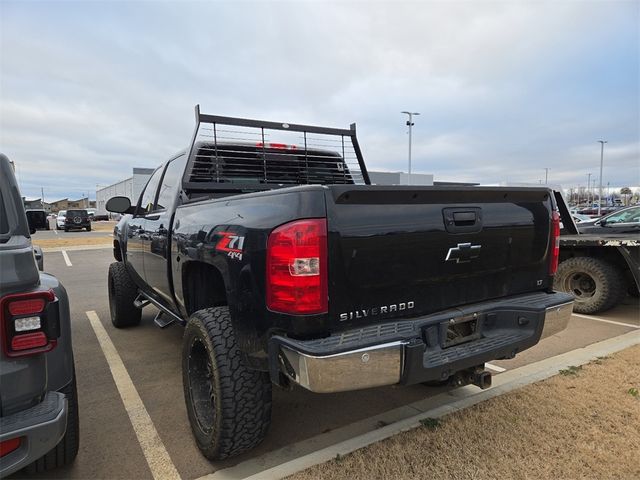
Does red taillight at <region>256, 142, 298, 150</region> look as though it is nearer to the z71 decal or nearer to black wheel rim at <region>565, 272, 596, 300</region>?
the z71 decal

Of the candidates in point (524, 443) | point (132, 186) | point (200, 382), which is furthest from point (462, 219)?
point (132, 186)

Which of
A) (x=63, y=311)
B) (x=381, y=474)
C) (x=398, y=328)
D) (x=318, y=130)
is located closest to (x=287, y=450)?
(x=381, y=474)

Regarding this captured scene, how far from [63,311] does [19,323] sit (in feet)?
1.39

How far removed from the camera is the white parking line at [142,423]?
2.53m

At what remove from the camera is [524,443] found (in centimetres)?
270

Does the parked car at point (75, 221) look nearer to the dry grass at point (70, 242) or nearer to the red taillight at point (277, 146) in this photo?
the dry grass at point (70, 242)

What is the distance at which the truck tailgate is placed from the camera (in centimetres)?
212

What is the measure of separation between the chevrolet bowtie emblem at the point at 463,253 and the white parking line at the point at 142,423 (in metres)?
2.00

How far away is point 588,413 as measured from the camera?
10.1ft

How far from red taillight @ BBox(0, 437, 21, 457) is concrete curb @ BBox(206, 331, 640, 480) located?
1.02m

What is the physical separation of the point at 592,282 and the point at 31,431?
267 inches

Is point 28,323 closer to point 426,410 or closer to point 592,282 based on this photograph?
point 426,410

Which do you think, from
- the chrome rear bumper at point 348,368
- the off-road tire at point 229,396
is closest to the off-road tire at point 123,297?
the off-road tire at point 229,396

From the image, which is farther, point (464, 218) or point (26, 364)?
point (464, 218)
